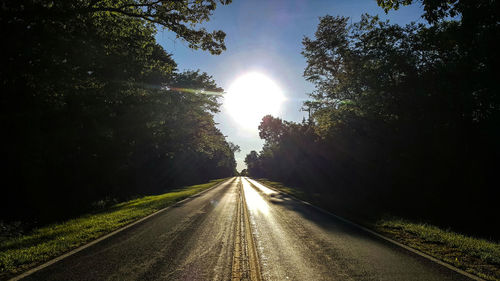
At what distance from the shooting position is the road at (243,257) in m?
4.48

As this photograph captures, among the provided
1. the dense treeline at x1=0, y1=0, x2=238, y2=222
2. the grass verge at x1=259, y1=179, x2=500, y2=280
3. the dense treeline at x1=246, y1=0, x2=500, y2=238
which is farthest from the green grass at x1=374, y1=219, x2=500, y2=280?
the dense treeline at x1=0, y1=0, x2=238, y2=222

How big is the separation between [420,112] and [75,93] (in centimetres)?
2091

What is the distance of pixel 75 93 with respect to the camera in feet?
43.0

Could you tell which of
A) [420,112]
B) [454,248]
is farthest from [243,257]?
[420,112]

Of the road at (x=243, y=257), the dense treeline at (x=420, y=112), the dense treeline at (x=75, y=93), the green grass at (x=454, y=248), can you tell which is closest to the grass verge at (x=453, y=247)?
the green grass at (x=454, y=248)

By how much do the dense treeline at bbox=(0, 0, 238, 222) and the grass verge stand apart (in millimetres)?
10645

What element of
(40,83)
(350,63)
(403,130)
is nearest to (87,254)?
(40,83)

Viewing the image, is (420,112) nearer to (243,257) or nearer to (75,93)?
(243,257)

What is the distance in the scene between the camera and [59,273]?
4473 millimetres

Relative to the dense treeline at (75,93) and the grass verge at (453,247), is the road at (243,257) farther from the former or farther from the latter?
the dense treeline at (75,93)

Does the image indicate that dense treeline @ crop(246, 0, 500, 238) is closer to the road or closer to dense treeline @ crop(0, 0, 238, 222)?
the road

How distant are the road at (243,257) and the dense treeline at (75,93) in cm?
803

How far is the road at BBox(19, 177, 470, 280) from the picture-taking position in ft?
14.7

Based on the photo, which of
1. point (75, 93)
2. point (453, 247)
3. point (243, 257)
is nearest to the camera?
point (243, 257)
